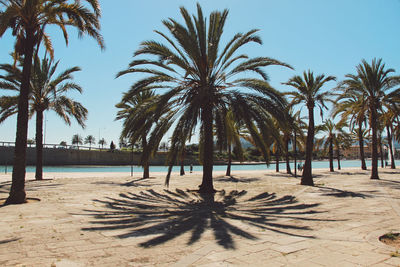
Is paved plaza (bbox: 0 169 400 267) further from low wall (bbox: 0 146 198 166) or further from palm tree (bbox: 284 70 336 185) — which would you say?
low wall (bbox: 0 146 198 166)

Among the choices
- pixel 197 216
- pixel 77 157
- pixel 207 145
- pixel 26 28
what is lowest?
pixel 197 216

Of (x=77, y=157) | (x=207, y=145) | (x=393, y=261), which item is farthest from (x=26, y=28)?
(x=77, y=157)

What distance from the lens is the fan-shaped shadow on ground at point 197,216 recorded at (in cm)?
586

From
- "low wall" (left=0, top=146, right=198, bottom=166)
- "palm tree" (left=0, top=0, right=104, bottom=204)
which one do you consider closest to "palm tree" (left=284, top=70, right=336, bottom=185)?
"palm tree" (left=0, top=0, right=104, bottom=204)

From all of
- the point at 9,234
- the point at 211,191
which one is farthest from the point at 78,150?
the point at 9,234

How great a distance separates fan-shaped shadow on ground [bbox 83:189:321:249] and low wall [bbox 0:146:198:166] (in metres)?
54.1

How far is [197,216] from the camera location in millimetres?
7723

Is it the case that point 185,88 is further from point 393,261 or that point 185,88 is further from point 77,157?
point 77,157

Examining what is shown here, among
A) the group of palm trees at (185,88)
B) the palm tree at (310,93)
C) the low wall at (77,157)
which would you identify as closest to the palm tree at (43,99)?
the group of palm trees at (185,88)

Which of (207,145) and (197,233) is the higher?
(207,145)

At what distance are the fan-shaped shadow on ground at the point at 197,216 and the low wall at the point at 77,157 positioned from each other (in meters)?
54.1

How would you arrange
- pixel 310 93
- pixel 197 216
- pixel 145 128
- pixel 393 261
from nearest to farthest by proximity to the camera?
pixel 393 261
pixel 197 216
pixel 145 128
pixel 310 93

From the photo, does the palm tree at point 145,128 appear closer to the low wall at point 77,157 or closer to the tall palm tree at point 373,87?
the tall palm tree at point 373,87

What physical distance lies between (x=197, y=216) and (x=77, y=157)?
62.1 metres
